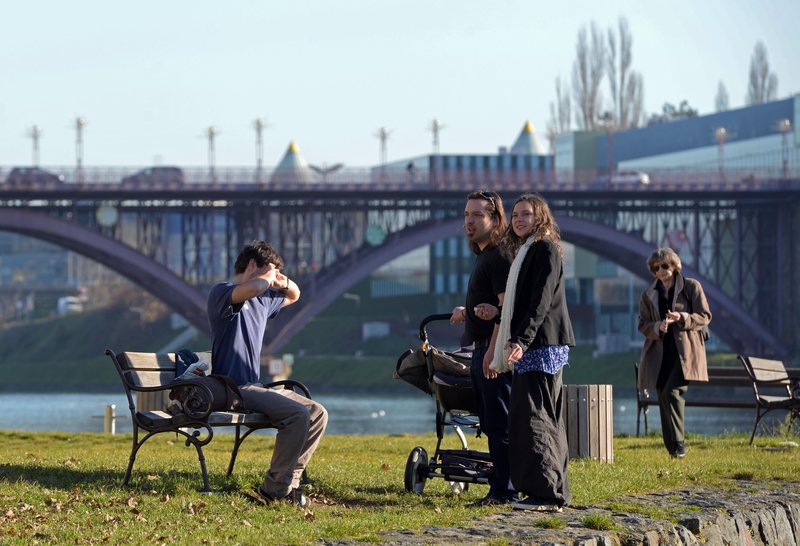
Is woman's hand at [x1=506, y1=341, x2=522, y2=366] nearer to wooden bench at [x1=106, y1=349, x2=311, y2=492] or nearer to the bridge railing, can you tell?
wooden bench at [x1=106, y1=349, x2=311, y2=492]

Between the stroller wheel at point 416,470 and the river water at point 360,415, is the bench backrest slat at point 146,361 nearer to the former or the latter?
the stroller wheel at point 416,470

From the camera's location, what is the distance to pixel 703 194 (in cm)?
6719

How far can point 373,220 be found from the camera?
71.7 metres

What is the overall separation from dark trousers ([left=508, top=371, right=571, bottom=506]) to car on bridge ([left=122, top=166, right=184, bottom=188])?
51102 millimetres

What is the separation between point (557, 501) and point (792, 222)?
62.4 m

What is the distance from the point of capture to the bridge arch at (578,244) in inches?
2453

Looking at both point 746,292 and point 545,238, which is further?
point 746,292

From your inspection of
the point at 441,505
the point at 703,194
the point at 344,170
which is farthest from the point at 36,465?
the point at 703,194

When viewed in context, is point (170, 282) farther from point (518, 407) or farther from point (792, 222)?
point (518, 407)

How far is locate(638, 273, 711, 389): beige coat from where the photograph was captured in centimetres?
1420

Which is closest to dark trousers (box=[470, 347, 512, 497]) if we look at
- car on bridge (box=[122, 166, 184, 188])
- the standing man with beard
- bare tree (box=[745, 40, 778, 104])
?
the standing man with beard

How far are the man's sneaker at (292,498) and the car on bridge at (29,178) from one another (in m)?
51.0

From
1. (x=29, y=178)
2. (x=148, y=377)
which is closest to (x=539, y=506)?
(x=148, y=377)

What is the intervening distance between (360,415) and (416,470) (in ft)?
139
